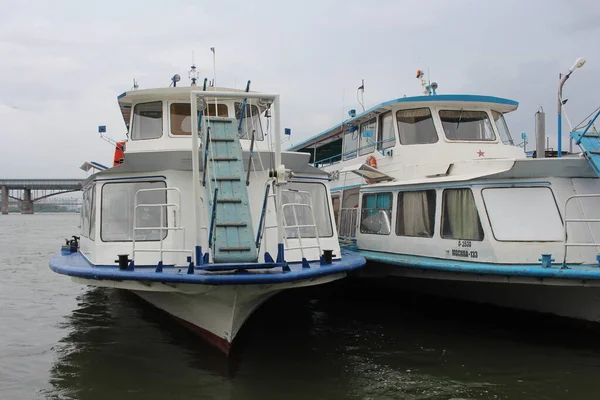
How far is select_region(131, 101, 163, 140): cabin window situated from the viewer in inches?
369

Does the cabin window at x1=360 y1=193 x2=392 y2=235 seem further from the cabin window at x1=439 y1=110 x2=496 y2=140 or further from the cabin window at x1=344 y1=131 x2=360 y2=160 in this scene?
the cabin window at x1=344 y1=131 x2=360 y2=160

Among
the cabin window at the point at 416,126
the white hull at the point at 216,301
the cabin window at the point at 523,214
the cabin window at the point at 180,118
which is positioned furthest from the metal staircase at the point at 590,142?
the cabin window at the point at 180,118

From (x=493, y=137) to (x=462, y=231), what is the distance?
315 cm

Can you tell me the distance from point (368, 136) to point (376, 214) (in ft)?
7.12

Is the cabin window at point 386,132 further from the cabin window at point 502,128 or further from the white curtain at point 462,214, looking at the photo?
the white curtain at point 462,214

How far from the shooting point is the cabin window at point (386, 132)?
11.5 m

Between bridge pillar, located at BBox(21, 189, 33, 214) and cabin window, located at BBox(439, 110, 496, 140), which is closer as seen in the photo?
cabin window, located at BBox(439, 110, 496, 140)

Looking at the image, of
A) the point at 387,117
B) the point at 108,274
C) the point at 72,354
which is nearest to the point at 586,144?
the point at 387,117

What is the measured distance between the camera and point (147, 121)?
31.0 ft

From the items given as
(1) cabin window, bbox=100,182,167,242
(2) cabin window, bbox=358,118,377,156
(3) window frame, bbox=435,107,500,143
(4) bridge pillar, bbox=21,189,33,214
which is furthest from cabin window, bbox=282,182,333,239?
(4) bridge pillar, bbox=21,189,33,214

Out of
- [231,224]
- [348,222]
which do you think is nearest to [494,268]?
[231,224]

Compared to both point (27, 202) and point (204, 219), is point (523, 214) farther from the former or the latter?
point (27, 202)

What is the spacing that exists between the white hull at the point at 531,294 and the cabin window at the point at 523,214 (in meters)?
0.75

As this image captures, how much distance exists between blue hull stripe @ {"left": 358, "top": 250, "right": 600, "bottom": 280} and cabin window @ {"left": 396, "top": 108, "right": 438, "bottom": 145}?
259 cm
